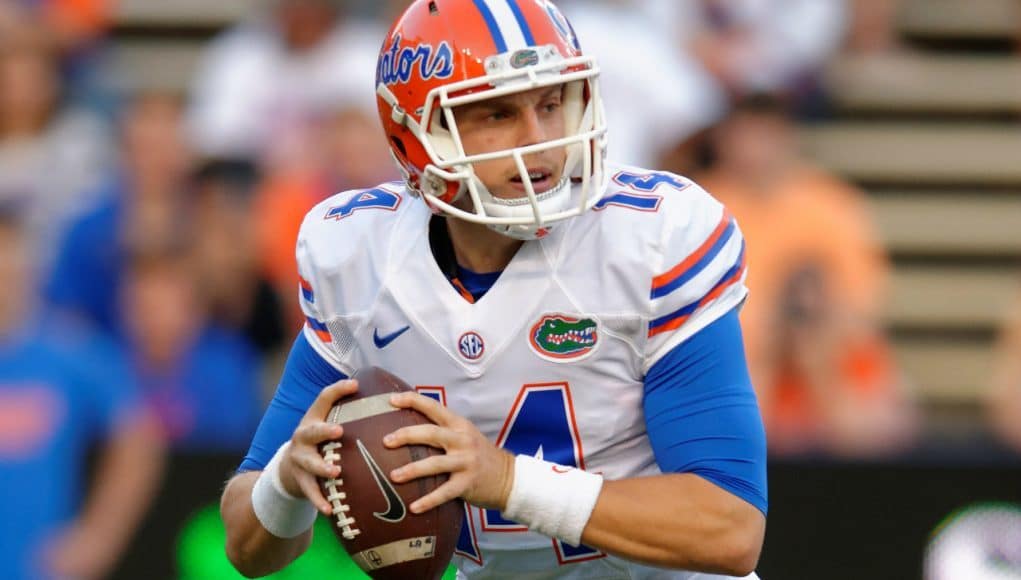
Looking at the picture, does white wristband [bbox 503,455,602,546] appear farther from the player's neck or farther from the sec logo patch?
the player's neck

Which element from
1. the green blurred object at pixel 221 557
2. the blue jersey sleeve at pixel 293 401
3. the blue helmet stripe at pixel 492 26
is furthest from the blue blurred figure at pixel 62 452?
the blue helmet stripe at pixel 492 26

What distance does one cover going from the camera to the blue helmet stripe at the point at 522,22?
2.95 m

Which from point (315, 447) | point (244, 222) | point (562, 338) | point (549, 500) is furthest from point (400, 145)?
point (244, 222)

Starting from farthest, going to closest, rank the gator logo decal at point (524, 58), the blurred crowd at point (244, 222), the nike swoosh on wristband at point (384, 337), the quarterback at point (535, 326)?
the blurred crowd at point (244, 222) < the nike swoosh on wristband at point (384, 337) < the gator logo decal at point (524, 58) < the quarterback at point (535, 326)

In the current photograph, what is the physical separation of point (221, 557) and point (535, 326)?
8.79ft

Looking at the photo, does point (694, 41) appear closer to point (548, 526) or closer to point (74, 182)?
point (74, 182)

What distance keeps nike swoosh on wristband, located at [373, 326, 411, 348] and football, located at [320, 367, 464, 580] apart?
0.86ft

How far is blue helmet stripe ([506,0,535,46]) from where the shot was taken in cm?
295

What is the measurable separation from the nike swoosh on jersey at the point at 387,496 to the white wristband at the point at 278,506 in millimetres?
277

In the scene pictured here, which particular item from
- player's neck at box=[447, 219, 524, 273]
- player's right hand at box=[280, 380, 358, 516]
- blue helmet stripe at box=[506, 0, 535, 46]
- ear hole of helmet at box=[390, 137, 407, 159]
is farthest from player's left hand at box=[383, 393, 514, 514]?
blue helmet stripe at box=[506, 0, 535, 46]

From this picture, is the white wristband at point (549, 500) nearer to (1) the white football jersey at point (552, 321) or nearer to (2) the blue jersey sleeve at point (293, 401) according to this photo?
(1) the white football jersey at point (552, 321)

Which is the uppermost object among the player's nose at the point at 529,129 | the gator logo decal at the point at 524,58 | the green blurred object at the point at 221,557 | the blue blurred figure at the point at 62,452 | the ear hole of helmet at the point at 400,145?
the gator logo decal at the point at 524,58

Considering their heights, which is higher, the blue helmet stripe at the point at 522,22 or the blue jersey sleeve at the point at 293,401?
the blue helmet stripe at the point at 522,22

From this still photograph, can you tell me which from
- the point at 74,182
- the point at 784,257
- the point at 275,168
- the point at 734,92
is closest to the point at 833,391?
the point at 784,257
